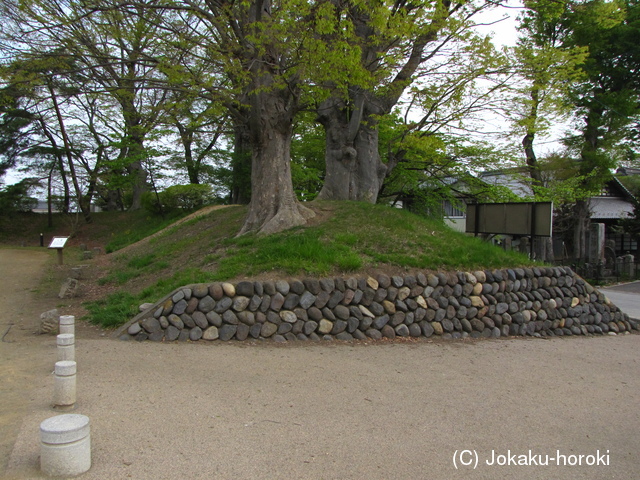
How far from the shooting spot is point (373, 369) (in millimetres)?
5918

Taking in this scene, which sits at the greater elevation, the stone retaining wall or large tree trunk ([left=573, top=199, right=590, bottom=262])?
large tree trunk ([left=573, top=199, right=590, bottom=262])

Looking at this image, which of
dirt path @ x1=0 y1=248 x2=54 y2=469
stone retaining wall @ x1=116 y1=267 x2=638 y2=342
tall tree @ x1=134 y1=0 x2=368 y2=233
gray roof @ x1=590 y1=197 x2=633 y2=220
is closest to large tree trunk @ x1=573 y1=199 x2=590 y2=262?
gray roof @ x1=590 y1=197 x2=633 y2=220

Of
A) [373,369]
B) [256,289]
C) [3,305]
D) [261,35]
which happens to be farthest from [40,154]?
[373,369]

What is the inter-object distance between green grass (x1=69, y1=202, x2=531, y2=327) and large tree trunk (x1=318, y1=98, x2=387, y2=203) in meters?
1.82

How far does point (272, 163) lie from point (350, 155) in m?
3.76

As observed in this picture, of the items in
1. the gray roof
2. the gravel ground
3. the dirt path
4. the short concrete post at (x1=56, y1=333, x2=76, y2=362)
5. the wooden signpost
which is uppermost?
the gray roof

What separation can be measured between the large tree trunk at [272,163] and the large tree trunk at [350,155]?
3.08 meters

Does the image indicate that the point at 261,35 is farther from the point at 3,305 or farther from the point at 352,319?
the point at 3,305

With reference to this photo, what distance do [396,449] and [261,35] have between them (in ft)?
25.5

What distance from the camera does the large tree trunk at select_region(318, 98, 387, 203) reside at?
13.8 meters

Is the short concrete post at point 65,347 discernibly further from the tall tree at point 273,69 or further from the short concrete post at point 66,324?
the tall tree at point 273,69

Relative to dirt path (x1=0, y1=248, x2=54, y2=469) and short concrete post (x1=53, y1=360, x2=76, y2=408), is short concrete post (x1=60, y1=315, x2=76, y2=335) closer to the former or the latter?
dirt path (x1=0, y1=248, x2=54, y2=469)

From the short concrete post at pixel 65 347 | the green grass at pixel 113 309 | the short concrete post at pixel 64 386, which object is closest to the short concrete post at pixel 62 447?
the short concrete post at pixel 64 386

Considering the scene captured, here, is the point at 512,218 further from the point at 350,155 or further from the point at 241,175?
the point at 241,175
